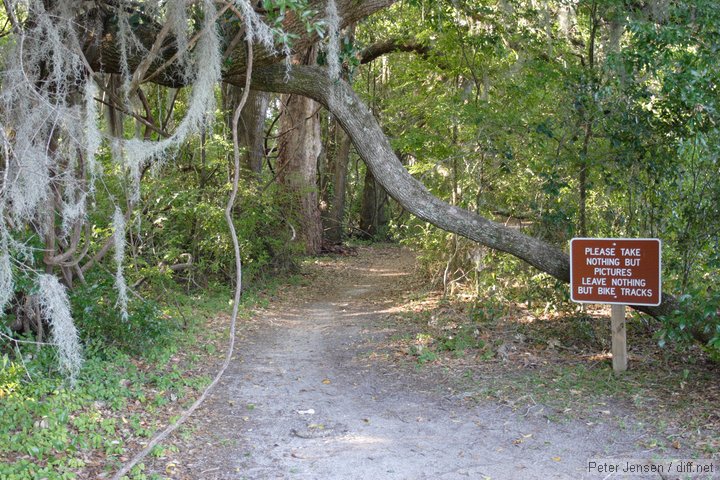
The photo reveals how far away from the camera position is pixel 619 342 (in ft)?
21.2

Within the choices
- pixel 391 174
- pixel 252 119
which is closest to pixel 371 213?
pixel 252 119

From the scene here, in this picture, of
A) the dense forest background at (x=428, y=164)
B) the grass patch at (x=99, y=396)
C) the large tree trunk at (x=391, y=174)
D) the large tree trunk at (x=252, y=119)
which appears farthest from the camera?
the large tree trunk at (x=252, y=119)

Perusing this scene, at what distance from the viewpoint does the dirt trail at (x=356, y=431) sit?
4.63m

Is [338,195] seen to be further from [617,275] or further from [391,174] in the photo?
[617,275]

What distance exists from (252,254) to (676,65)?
25.5 feet

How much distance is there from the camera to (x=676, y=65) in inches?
259

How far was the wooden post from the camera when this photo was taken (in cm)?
644

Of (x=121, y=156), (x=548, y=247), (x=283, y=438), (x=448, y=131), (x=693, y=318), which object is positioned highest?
(x=448, y=131)

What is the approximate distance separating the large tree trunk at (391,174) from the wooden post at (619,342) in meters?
1.05

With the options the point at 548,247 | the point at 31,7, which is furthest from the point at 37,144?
the point at 548,247

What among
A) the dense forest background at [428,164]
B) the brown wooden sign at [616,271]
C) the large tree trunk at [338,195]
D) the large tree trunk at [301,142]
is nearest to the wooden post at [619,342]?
the brown wooden sign at [616,271]

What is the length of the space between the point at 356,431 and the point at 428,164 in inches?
218

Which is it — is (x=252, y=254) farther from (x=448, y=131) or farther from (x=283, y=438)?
(x=283, y=438)

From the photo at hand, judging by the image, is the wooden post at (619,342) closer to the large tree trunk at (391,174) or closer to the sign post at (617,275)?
the sign post at (617,275)
